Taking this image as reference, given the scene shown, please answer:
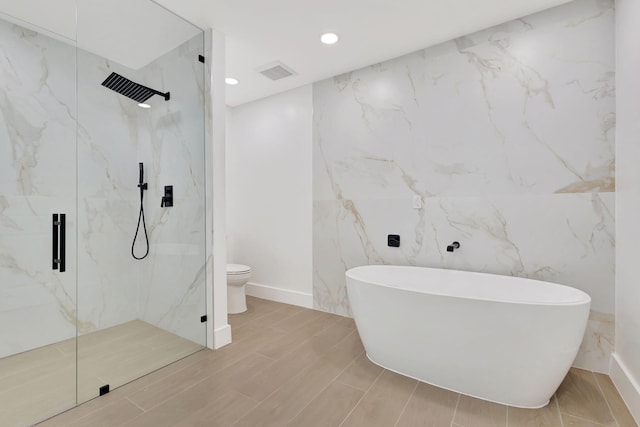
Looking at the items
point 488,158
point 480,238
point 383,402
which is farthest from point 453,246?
point 383,402

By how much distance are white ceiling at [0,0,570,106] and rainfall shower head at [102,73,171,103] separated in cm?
13

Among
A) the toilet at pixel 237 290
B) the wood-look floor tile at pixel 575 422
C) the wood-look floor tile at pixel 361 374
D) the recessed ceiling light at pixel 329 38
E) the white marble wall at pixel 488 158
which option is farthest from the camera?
the toilet at pixel 237 290

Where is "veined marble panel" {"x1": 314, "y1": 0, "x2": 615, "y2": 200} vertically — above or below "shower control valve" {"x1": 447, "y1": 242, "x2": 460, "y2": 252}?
above

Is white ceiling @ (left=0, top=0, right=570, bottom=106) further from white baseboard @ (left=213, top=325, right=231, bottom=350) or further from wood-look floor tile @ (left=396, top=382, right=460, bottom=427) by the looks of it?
wood-look floor tile @ (left=396, top=382, right=460, bottom=427)

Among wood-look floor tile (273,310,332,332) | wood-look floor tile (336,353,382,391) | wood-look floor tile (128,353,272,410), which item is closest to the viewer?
wood-look floor tile (128,353,272,410)

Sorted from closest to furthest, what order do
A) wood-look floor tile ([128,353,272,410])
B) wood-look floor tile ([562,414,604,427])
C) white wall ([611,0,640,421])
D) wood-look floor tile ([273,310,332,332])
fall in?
wood-look floor tile ([562,414,604,427])
white wall ([611,0,640,421])
wood-look floor tile ([128,353,272,410])
wood-look floor tile ([273,310,332,332])

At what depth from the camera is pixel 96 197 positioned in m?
2.16

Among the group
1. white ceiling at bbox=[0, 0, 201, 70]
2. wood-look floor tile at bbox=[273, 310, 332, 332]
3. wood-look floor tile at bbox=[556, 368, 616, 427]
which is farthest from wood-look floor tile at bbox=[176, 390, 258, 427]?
white ceiling at bbox=[0, 0, 201, 70]

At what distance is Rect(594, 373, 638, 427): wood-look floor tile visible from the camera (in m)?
1.53

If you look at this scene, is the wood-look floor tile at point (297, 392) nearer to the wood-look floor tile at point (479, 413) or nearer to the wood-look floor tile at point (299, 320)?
the wood-look floor tile at point (299, 320)

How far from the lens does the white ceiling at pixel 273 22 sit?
1974 millimetres

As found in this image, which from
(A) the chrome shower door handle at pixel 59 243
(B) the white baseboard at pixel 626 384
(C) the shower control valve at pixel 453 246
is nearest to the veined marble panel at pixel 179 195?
(A) the chrome shower door handle at pixel 59 243

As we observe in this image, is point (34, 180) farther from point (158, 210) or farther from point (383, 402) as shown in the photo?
point (383, 402)

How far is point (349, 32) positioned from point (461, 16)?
819 mm
